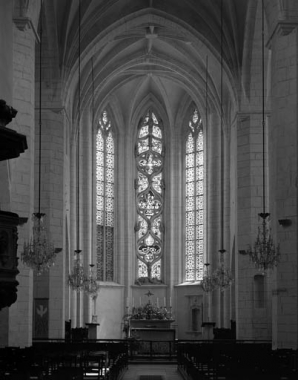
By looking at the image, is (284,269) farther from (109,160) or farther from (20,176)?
(109,160)

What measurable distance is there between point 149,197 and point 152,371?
19.1 m

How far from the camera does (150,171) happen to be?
43.1 m

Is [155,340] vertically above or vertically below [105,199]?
below

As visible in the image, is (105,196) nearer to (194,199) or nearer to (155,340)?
(194,199)

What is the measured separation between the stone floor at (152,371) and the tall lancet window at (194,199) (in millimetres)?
14018

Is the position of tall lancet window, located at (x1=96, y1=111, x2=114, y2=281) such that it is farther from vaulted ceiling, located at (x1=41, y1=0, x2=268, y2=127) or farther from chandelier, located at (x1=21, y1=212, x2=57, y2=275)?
chandelier, located at (x1=21, y1=212, x2=57, y2=275)

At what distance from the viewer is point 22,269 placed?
2123 centimetres

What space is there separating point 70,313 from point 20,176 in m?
15.0

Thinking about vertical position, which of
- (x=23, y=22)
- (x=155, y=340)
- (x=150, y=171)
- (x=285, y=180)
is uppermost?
(x=23, y=22)

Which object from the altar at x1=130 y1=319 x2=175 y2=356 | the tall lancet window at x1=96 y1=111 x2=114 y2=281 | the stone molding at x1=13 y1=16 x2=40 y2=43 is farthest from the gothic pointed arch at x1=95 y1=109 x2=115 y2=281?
the stone molding at x1=13 y1=16 x2=40 y2=43

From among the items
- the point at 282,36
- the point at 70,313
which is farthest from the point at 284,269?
the point at 70,313

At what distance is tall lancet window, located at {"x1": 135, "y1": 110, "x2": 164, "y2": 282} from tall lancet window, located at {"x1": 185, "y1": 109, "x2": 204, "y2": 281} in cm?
145

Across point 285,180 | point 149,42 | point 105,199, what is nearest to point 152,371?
point 285,180

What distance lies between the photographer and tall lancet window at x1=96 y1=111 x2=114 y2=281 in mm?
41156
